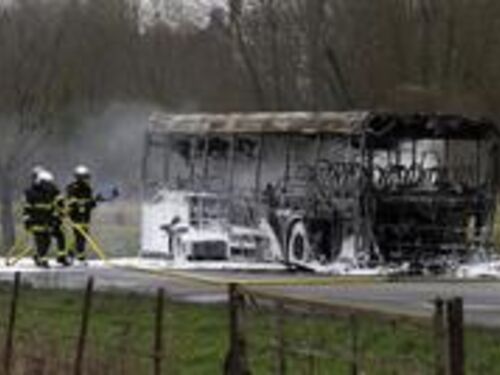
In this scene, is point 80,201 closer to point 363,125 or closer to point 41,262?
point 41,262

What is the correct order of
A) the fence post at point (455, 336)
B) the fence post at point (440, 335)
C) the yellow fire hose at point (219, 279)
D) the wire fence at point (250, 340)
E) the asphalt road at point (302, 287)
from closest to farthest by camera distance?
the fence post at point (455, 336) < the fence post at point (440, 335) < the wire fence at point (250, 340) < the asphalt road at point (302, 287) < the yellow fire hose at point (219, 279)

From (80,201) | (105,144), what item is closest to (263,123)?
(80,201)

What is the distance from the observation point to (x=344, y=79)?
44.3 meters

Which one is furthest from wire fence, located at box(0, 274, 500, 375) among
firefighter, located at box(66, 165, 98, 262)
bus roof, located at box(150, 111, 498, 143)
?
firefighter, located at box(66, 165, 98, 262)

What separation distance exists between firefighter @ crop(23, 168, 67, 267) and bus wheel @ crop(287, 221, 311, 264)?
4150 mm

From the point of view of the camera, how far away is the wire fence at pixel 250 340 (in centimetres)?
910

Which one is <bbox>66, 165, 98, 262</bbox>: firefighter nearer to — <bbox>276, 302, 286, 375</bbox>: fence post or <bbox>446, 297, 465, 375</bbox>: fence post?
<bbox>276, 302, 286, 375</bbox>: fence post

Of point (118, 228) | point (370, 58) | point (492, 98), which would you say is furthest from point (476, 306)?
point (118, 228)

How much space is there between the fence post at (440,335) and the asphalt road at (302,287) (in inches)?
379

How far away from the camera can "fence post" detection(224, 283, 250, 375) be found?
→ 10.1 meters

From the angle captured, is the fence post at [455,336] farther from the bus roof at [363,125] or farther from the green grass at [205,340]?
the bus roof at [363,125]

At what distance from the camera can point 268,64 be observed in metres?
50.1

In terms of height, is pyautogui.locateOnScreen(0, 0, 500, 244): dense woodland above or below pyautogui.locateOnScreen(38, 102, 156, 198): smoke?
above

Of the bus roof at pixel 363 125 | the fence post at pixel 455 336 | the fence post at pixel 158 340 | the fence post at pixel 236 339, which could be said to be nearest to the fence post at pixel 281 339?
the fence post at pixel 236 339
